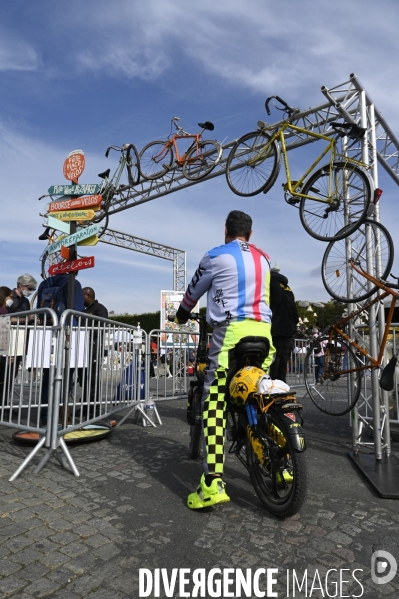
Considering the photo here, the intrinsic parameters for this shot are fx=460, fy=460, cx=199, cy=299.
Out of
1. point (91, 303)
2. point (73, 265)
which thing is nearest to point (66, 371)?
point (73, 265)

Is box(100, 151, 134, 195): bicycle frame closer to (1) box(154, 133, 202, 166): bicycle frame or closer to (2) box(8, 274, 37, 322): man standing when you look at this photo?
(1) box(154, 133, 202, 166): bicycle frame

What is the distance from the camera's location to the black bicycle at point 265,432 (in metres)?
2.71

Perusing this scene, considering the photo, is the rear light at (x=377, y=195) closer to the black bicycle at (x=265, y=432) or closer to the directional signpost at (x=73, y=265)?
the black bicycle at (x=265, y=432)

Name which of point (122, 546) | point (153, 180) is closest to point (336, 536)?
point (122, 546)

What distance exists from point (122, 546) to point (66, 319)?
239 centimetres

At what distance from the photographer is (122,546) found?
2.56m

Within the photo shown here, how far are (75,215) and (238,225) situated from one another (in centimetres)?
252

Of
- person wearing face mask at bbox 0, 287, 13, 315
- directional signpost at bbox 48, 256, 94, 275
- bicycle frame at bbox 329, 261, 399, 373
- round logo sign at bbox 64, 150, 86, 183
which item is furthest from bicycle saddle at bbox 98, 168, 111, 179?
bicycle frame at bbox 329, 261, 399, 373

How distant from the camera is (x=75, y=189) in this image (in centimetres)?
535

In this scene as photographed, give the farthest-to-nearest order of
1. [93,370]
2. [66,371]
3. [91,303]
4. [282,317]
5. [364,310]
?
[91,303]
[93,370]
[282,317]
[364,310]
[66,371]

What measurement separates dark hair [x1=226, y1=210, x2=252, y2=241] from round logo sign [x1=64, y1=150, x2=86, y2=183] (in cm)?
284

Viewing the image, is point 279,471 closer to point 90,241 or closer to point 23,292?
point 90,241

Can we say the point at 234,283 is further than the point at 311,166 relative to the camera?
No

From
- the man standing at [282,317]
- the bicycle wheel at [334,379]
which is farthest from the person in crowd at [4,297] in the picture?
the bicycle wheel at [334,379]
